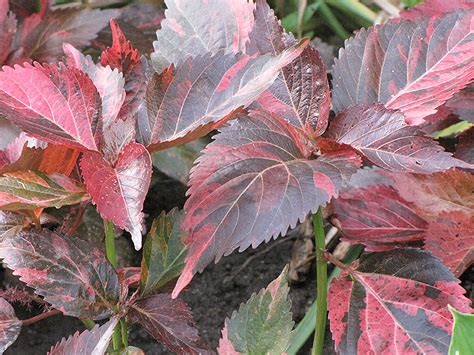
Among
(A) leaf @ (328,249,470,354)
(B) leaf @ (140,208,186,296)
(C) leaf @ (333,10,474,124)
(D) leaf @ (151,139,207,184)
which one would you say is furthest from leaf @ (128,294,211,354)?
(D) leaf @ (151,139,207,184)

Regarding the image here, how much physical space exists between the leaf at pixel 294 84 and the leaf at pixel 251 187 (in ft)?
0.17

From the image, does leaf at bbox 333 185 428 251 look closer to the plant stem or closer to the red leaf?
the plant stem

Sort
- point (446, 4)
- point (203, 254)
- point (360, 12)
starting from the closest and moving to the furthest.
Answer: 1. point (203, 254)
2. point (446, 4)
3. point (360, 12)

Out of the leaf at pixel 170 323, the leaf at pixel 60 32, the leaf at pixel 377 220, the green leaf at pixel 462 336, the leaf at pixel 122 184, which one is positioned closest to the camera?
the green leaf at pixel 462 336

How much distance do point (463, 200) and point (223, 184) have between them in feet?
1.07

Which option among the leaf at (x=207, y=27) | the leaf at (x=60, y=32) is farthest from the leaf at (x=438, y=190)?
the leaf at (x=60, y=32)

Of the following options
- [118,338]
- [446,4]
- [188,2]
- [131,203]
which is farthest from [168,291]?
[446,4]

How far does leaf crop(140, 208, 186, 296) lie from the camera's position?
658 mm

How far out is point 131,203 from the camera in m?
0.53

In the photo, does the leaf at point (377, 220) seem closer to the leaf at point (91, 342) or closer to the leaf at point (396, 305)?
the leaf at point (396, 305)

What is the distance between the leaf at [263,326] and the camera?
605mm

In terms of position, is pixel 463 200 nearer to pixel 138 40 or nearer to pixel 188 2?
pixel 188 2

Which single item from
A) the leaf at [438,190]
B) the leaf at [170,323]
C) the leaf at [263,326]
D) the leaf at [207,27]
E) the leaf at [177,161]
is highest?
the leaf at [207,27]

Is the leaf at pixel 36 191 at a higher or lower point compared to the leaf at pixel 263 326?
higher
